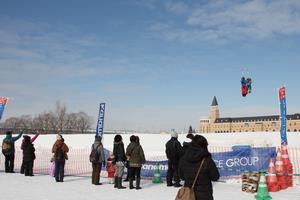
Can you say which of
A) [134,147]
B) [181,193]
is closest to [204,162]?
[181,193]

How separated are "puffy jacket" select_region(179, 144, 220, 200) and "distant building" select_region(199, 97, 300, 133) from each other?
150 metres

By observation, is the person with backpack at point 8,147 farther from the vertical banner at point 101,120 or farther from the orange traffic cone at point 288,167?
the orange traffic cone at point 288,167

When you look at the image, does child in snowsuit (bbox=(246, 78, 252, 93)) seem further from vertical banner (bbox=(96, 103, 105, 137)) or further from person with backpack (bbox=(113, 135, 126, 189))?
person with backpack (bbox=(113, 135, 126, 189))

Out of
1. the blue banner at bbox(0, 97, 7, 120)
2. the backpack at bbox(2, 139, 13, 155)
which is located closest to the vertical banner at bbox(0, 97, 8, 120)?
the blue banner at bbox(0, 97, 7, 120)

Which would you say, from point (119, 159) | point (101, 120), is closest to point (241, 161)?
point (119, 159)

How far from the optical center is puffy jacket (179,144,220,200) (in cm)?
525

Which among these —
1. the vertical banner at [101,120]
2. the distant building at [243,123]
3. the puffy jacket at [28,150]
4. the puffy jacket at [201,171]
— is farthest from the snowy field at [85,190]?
the distant building at [243,123]

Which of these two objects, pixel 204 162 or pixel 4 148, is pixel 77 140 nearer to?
pixel 4 148

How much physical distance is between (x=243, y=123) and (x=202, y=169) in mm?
169825

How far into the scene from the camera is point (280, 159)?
12.6m

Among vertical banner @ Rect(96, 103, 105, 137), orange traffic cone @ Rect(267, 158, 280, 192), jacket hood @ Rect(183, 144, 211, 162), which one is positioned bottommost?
orange traffic cone @ Rect(267, 158, 280, 192)

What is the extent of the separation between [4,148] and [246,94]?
417 inches

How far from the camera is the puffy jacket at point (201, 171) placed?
17.2ft

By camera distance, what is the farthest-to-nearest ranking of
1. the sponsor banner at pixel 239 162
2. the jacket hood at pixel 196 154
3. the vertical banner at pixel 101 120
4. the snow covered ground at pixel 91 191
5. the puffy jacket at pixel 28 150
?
the vertical banner at pixel 101 120
the puffy jacket at pixel 28 150
the sponsor banner at pixel 239 162
the snow covered ground at pixel 91 191
the jacket hood at pixel 196 154
